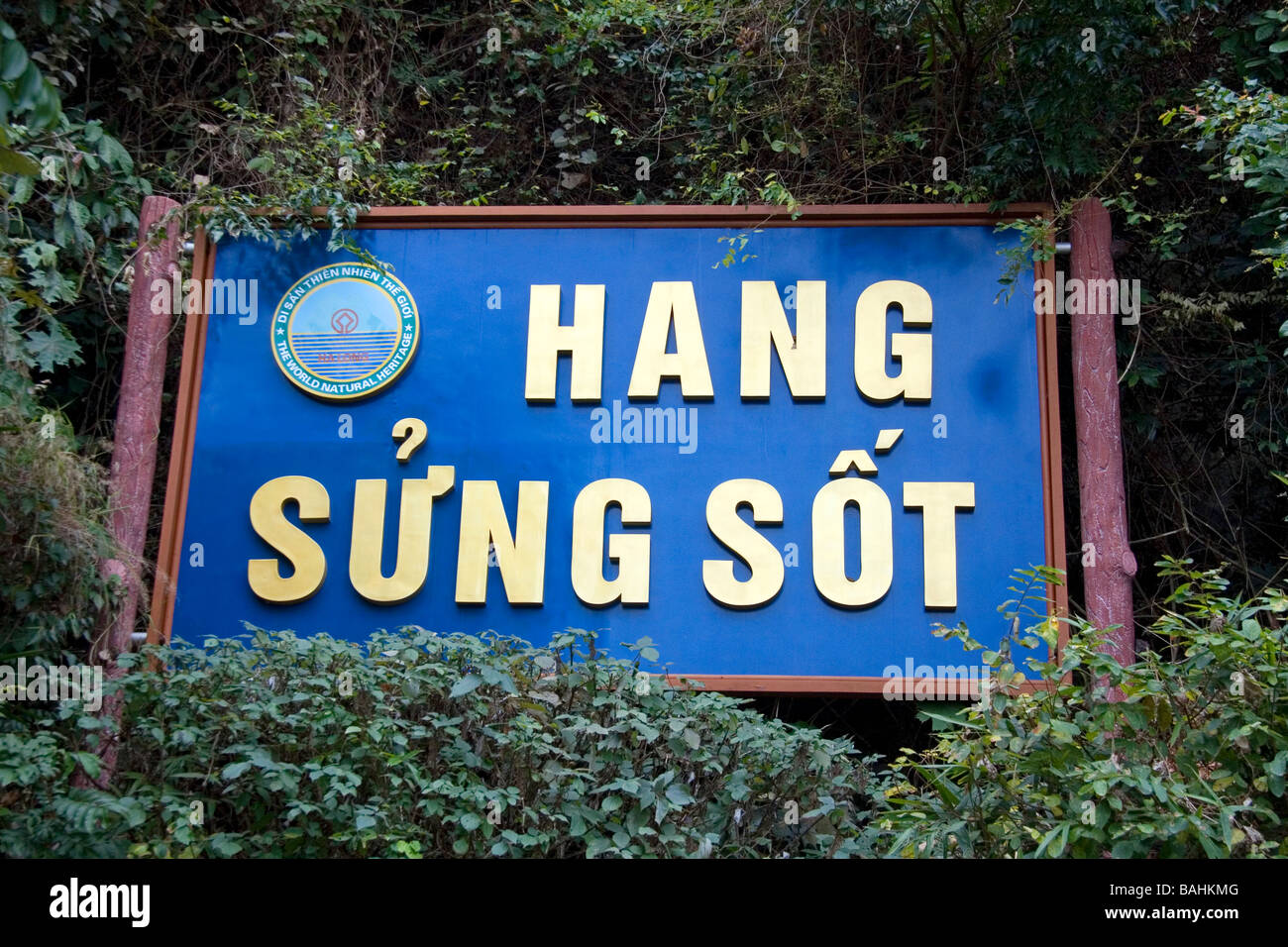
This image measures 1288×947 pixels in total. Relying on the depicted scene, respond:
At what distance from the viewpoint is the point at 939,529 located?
19.4 feet

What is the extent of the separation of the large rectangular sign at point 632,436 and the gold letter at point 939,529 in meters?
0.01

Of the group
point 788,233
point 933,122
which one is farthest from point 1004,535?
point 933,122

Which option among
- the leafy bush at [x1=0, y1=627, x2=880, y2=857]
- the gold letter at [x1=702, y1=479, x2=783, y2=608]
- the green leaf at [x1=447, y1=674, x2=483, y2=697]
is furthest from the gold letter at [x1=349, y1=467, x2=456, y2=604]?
the green leaf at [x1=447, y1=674, x2=483, y2=697]

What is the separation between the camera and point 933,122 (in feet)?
23.4

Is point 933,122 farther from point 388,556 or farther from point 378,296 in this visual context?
point 388,556

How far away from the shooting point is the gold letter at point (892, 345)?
6129 mm

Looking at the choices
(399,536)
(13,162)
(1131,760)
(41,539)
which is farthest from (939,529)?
(13,162)

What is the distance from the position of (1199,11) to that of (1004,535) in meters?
3.41

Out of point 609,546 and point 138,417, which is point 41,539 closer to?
point 138,417

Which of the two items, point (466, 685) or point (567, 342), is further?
point (567, 342)

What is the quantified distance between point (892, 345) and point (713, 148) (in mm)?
1866

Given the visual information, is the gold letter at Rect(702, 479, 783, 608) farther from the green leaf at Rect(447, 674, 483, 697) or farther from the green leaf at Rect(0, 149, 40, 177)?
the green leaf at Rect(0, 149, 40, 177)

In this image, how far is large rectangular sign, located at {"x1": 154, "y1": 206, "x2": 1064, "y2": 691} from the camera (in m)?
5.91
